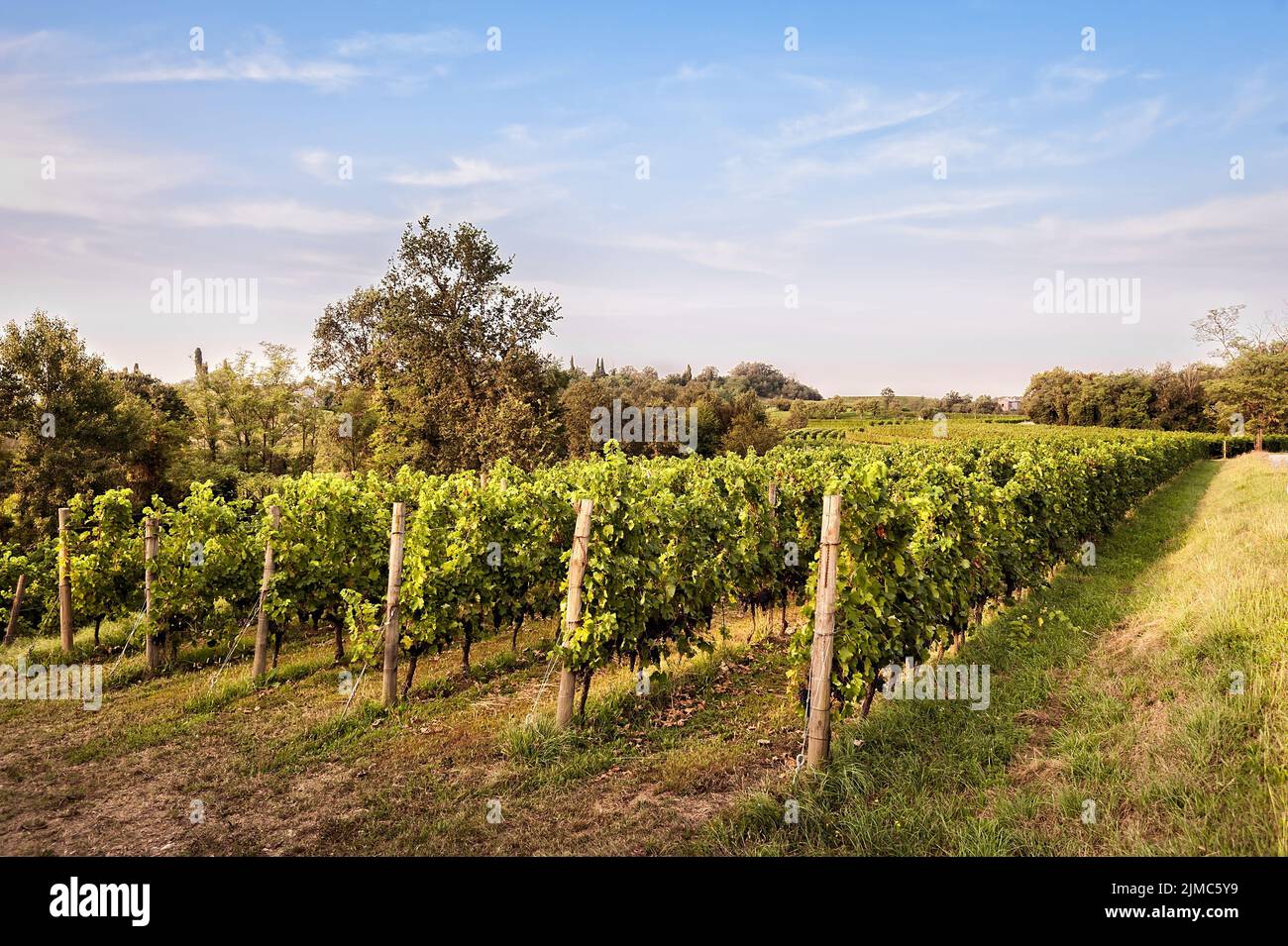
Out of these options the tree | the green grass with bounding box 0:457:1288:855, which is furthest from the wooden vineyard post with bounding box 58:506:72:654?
the tree

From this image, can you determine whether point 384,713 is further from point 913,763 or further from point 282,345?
point 282,345

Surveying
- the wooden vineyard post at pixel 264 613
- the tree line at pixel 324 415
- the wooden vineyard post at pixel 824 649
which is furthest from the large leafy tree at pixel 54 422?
the wooden vineyard post at pixel 824 649

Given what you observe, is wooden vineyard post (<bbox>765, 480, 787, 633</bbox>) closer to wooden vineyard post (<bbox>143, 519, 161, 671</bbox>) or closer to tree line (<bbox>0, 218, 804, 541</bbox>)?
wooden vineyard post (<bbox>143, 519, 161, 671</bbox>)

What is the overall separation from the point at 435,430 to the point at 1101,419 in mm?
76311

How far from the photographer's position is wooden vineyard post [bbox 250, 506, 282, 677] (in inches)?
352

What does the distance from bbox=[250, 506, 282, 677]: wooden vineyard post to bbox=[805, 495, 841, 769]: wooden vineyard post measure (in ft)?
24.1

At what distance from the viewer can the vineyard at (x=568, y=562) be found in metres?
6.70

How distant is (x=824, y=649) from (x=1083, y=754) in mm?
2085

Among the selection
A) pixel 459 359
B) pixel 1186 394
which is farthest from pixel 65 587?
pixel 1186 394

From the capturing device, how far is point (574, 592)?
6.85 meters

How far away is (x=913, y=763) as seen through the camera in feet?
17.3

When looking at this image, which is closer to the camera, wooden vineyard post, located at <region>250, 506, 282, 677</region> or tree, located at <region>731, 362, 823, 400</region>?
wooden vineyard post, located at <region>250, 506, 282, 677</region>

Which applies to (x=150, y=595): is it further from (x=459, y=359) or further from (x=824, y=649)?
(x=459, y=359)

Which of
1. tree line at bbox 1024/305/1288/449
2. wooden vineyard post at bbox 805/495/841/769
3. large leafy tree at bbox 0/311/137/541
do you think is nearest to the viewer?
wooden vineyard post at bbox 805/495/841/769
